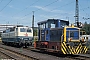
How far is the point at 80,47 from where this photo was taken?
53.9 feet

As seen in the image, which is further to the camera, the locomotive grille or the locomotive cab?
the locomotive cab

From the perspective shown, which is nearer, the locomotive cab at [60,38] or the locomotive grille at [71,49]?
the locomotive grille at [71,49]

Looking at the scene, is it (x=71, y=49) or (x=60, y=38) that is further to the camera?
(x=60, y=38)

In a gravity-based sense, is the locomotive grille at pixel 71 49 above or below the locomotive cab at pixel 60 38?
below

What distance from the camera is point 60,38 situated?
16.6 metres

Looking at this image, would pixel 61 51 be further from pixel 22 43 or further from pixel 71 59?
pixel 22 43

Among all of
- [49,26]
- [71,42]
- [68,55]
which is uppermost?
[49,26]

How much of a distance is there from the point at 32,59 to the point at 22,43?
44.7 feet

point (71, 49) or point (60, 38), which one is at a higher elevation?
point (60, 38)

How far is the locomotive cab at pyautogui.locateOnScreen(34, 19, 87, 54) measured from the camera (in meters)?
15.9

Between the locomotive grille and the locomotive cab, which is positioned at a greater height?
the locomotive cab

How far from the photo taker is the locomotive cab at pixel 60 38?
1588 centimetres

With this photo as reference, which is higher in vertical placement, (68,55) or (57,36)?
(57,36)

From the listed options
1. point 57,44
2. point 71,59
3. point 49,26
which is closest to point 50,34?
point 49,26
